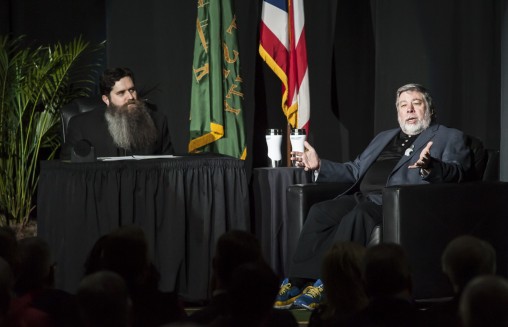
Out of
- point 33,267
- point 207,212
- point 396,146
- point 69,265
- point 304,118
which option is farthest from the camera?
point 304,118

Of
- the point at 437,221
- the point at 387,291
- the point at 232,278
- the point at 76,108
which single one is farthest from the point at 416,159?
the point at 232,278

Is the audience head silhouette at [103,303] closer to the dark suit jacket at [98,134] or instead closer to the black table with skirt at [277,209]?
the dark suit jacket at [98,134]

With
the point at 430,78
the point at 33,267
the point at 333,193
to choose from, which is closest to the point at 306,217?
the point at 333,193

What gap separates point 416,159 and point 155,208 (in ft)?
5.03

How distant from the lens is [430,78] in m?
7.28

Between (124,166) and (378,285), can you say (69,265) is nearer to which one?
(124,166)

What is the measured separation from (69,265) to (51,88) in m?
2.14

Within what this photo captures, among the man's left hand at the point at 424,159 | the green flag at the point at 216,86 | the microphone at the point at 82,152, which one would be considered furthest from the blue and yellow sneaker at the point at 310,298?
the green flag at the point at 216,86

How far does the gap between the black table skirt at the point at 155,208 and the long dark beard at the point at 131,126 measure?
2.03 ft

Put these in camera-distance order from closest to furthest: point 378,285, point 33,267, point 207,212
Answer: point 378,285
point 33,267
point 207,212

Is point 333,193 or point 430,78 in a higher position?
point 430,78

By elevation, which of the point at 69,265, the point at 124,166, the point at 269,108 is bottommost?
the point at 69,265

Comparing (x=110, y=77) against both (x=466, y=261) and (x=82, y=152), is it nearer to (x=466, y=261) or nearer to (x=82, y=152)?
(x=82, y=152)

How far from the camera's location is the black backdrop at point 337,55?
7.17 meters
